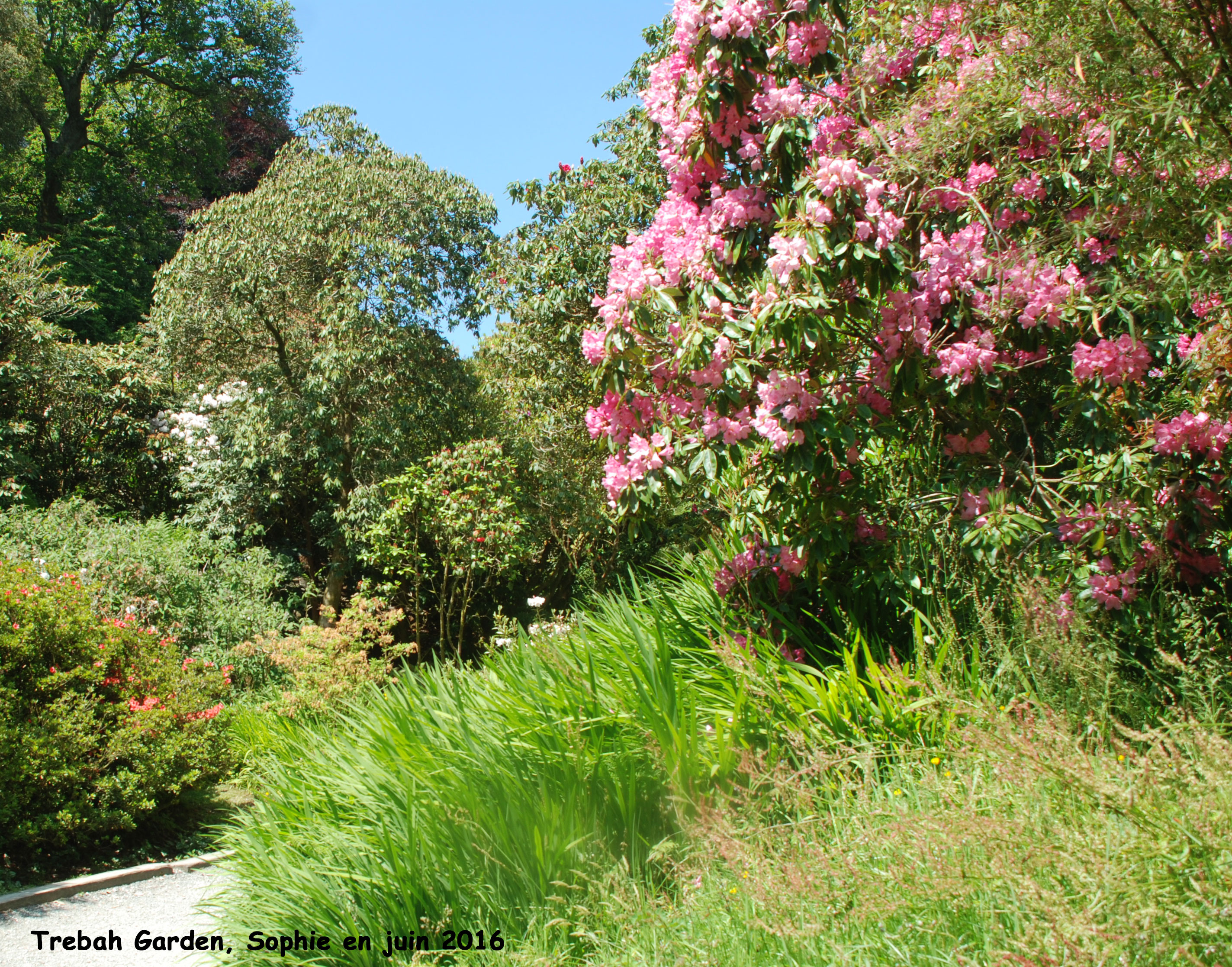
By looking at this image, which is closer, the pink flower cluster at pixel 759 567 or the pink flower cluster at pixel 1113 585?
Answer: the pink flower cluster at pixel 1113 585

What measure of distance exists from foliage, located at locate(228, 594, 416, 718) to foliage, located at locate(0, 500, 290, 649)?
22.8 inches

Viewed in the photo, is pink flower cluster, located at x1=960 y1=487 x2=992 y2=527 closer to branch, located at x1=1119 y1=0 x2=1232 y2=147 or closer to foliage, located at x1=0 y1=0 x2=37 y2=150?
branch, located at x1=1119 y1=0 x2=1232 y2=147

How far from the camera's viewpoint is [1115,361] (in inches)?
123

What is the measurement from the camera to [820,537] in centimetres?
370

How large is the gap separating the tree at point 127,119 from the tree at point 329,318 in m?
7.53

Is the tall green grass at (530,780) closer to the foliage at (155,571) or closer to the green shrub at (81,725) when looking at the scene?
the green shrub at (81,725)

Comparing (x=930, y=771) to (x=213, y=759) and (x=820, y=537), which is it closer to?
(x=820, y=537)

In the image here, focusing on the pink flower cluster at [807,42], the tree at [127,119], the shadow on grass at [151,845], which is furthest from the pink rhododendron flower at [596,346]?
the tree at [127,119]

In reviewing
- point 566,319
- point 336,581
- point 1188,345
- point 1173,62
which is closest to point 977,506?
point 1188,345

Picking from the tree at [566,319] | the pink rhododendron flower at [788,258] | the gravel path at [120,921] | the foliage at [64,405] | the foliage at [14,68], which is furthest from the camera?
the foliage at [14,68]

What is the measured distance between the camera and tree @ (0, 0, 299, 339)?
58.7 feet

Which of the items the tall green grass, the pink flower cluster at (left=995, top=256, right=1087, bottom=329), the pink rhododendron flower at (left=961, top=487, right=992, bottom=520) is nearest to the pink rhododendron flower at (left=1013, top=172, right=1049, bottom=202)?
the pink flower cluster at (left=995, top=256, right=1087, bottom=329)

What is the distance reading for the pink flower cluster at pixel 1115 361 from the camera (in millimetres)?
3092

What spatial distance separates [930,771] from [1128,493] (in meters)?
1.38
